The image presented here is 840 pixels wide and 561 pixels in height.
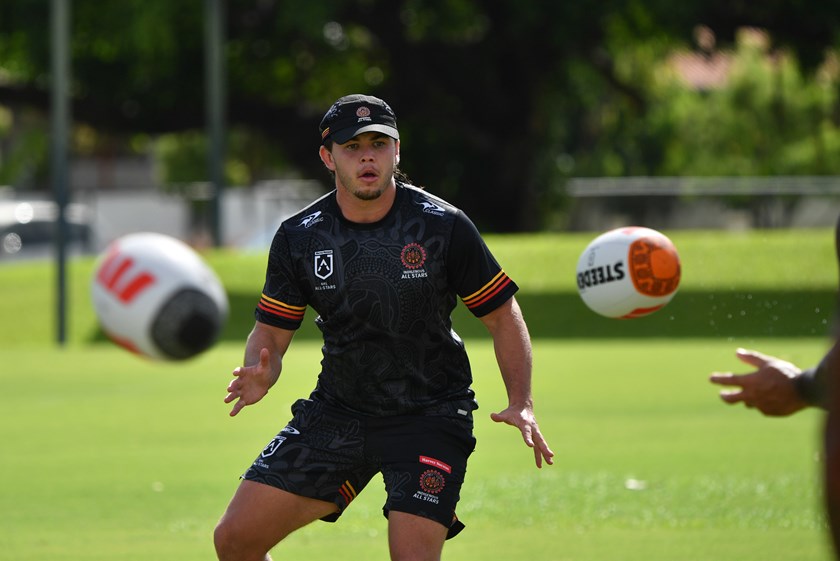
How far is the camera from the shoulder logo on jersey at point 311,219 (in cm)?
631

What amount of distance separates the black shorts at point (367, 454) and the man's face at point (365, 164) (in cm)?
91

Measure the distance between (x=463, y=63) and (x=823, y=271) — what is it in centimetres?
962

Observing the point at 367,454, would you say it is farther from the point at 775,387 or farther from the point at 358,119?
Result: the point at 775,387

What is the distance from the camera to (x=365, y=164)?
6.12m

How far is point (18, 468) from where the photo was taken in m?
11.4

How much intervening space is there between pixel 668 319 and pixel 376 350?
16351 mm

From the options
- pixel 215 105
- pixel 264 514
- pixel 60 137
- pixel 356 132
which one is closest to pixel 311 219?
pixel 356 132

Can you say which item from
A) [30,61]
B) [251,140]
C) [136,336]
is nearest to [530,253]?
[30,61]

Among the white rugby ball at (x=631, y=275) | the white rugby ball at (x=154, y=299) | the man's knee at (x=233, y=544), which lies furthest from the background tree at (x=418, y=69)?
the man's knee at (x=233, y=544)

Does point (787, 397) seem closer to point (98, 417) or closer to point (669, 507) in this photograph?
point (669, 507)

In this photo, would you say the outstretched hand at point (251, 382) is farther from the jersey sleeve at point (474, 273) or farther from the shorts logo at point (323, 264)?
the jersey sleeve at point (474, 273)

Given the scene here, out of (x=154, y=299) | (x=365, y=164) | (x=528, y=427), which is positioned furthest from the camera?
(x=154, y=299)

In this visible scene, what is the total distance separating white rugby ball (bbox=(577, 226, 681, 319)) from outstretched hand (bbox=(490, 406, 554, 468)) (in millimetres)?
1838

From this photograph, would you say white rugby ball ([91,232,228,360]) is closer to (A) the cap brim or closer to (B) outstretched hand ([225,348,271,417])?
(B) outstretched hand ([225,348,271,417])
